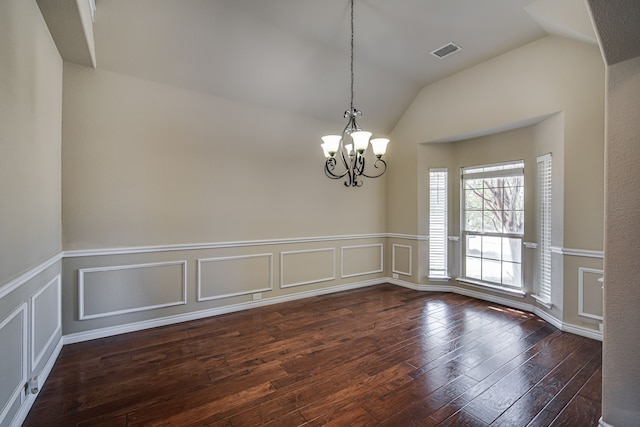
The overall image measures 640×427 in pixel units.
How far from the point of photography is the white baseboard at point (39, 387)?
6.02 ft

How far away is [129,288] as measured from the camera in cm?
320

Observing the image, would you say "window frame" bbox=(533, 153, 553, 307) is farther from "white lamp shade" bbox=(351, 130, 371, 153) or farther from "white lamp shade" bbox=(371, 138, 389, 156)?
"white lamp shade" bbox=(351, 130, 371, 153)

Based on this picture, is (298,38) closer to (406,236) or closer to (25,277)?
(25,277)

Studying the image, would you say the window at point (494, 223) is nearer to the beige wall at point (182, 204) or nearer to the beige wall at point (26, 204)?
the beige wall at point (182, 204)

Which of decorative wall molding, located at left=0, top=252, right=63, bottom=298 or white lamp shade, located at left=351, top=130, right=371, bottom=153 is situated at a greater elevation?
white lamp shade, located at left=351, top=130, right=371, bottom=153

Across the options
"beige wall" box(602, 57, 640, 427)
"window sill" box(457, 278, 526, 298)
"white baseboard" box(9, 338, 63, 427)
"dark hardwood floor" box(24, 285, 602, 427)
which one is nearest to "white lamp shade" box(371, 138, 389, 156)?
"beige wall" box(602, 57, 640, 427)

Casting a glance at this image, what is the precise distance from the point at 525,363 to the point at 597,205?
184cm

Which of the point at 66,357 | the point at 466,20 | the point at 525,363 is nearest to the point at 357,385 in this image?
the point at 525,363

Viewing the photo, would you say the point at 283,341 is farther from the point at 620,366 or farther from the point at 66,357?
the point at 620,366

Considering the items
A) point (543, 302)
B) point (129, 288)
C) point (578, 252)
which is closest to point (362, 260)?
point (543, 302)

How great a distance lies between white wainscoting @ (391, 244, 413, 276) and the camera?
508 centimetres

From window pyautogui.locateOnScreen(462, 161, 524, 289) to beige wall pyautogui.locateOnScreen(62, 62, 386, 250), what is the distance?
2314 mm

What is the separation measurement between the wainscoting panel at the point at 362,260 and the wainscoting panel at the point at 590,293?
111 inches

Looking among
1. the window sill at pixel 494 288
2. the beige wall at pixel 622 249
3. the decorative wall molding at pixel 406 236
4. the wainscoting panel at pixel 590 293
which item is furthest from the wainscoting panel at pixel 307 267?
the beige wall at pixel 622 249
